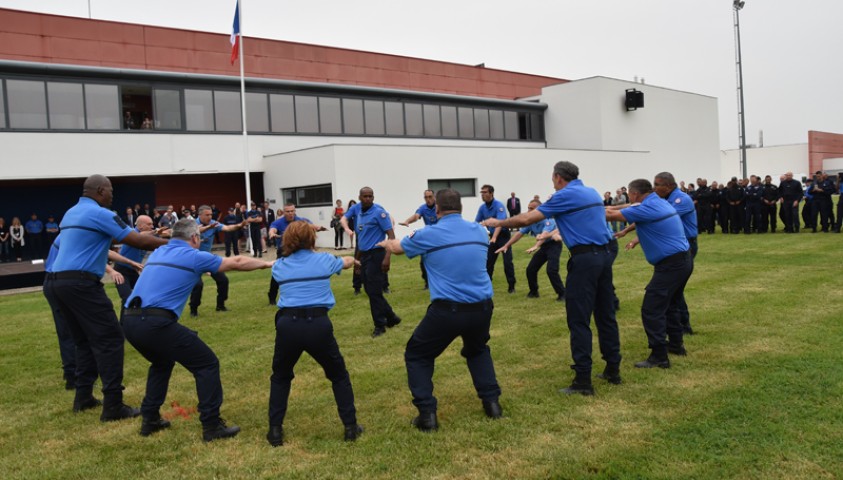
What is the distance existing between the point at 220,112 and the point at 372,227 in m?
18.9

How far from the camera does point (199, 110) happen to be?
83.9 ft

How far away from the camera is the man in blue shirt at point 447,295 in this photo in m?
5.05

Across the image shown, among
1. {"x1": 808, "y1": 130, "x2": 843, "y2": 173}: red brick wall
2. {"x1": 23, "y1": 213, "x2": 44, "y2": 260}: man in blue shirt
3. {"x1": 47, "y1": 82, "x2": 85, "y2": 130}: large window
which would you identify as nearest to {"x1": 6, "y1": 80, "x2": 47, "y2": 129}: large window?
{"x1": 47, "y1": 82, "x2": 85, "y2": 130}: large window

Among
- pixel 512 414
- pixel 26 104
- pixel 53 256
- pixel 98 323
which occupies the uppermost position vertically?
pixel 26 104

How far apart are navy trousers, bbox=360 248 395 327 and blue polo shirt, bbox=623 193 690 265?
3.67 meters

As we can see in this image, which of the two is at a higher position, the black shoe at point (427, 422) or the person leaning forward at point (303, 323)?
the person leaning forward at point (303, 323)

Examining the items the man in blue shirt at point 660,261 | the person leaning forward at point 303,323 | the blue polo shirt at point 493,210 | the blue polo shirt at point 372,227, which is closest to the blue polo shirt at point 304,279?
the person leaning forward at point 303,323

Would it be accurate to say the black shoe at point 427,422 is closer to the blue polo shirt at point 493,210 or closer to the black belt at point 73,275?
the black belt at point 73,275

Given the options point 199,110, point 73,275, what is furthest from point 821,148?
point 73,275

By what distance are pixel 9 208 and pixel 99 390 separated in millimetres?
21846

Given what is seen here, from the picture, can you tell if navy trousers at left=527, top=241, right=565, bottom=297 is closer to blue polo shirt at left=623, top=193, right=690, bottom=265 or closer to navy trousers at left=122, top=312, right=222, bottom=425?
blue polo shirt at left=623, top=193, right=690, bottom=265

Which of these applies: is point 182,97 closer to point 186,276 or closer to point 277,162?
point 277,162

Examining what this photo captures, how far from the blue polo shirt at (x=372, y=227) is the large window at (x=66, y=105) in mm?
17860

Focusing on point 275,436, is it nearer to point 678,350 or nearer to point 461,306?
point 461,306
